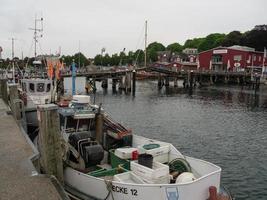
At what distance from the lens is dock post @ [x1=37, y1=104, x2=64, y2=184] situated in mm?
9797

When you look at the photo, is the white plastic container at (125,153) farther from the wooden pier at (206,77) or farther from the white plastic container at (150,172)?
the wooden pier at (206,77)

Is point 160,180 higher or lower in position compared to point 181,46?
lower

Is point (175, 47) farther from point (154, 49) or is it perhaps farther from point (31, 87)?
point (31, 87)

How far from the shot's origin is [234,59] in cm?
9438

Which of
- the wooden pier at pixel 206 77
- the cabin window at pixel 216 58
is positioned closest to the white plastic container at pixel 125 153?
the wooden pier at pixel 206 77

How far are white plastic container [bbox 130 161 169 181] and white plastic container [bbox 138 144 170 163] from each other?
A: 4.79 feet

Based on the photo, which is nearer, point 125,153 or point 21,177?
point 21,177

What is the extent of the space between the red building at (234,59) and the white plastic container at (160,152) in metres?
84.5

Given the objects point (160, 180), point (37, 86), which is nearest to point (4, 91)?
point (37, 86)

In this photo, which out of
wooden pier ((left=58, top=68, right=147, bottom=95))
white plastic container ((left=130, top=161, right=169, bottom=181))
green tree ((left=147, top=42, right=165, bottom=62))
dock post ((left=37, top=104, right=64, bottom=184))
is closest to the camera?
white plastic container ((left=130, top=161, right=169, bottom=181))

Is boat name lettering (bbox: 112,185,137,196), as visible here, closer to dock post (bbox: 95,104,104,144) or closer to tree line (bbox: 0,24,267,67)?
dock post (bbox: 95,104,104,144)

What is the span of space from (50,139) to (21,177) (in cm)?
141

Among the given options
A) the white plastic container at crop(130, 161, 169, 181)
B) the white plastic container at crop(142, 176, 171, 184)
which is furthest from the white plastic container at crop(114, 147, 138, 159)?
the white plastic container at crop(142, 176, 171, 184)

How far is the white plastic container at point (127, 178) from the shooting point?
9430mm
